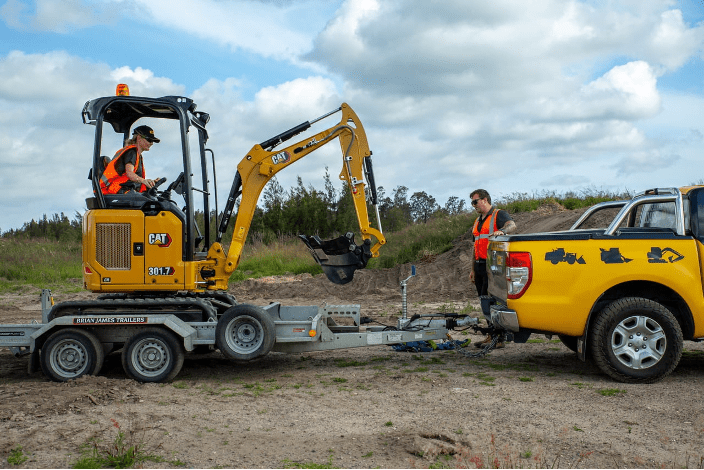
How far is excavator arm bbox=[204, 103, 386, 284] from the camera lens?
9.24 meters

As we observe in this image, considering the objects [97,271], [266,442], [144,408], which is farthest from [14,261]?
[266,442]

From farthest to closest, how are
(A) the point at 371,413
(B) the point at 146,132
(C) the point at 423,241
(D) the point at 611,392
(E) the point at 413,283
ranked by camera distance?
(C) the point at 423,241, (E) the point at 413,283, (B) the point at 146,132, (D) the point at 611,392, (A) the point at 371,413

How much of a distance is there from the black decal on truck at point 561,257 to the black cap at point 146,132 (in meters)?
5.15

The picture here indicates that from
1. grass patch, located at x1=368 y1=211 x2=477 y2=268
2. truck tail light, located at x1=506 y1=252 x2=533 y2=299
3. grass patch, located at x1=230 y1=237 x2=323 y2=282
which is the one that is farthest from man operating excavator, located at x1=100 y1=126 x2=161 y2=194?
grass patch, located at x1=368 y1=211 x2=477 y2=268

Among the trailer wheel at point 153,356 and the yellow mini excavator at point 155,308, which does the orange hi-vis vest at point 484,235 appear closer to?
the yellow mini excavator at point 155,308

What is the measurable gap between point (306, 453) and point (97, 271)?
427 centimetres

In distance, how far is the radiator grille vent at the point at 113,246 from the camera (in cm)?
816

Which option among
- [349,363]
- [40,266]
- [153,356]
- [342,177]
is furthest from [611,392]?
[40,266]

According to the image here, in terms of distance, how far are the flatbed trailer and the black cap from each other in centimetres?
218

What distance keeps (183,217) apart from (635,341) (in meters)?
5.55

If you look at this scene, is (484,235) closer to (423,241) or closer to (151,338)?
(151,338)

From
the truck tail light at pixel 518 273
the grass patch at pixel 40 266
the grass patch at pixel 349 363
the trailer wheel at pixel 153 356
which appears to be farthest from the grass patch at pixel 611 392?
the grass patch at pixel 40 266

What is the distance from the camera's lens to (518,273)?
24.1ft

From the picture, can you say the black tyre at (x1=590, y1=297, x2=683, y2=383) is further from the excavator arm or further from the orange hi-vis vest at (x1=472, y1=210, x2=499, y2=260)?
the excavator arm
